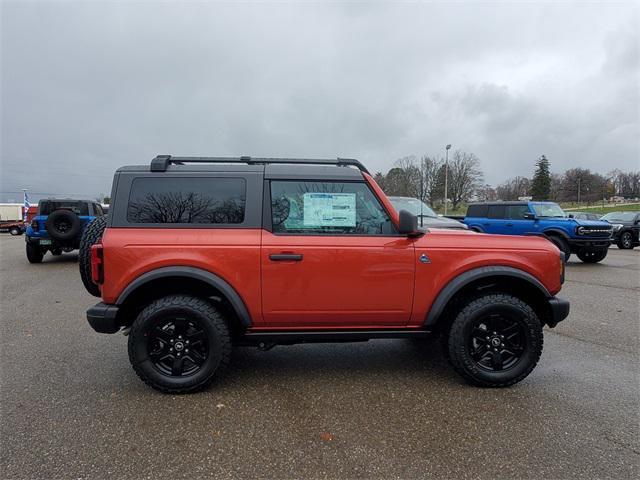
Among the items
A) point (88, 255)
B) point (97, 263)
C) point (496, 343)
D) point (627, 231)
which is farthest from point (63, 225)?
point (627, 231)

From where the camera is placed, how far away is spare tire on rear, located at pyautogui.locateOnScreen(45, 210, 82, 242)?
9.41m

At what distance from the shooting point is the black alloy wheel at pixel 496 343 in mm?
3287

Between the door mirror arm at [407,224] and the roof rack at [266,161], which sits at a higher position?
the roof rack at [266,161]

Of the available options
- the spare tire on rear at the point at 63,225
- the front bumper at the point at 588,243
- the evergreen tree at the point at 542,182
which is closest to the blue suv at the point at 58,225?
the spare tire on rear at the point at 63,225

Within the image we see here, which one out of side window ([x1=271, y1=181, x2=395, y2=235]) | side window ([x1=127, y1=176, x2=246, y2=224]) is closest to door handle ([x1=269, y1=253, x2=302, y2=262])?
side window ([x1=271, y1=181, x2=395, y2=235])

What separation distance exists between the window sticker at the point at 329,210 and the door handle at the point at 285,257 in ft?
1.02

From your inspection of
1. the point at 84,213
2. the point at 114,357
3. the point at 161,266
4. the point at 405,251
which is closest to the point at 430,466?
the point at 405,251

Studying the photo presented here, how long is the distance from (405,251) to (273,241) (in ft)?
3.63

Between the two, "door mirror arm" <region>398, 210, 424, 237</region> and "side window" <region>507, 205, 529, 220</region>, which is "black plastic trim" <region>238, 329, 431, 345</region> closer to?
"door mirror arm" <region>398, 210, 424, 237</region>

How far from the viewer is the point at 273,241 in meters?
3.12

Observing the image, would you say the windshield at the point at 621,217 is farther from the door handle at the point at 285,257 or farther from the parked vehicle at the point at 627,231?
the door handle at the point at 285,257

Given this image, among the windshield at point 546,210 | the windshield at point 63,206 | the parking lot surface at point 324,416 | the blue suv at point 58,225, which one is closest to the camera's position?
the parking lot surface at point 324,416

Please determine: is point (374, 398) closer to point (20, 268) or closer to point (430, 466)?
point (430, 466)

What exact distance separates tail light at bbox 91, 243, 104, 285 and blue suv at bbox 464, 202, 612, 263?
35.8ft
